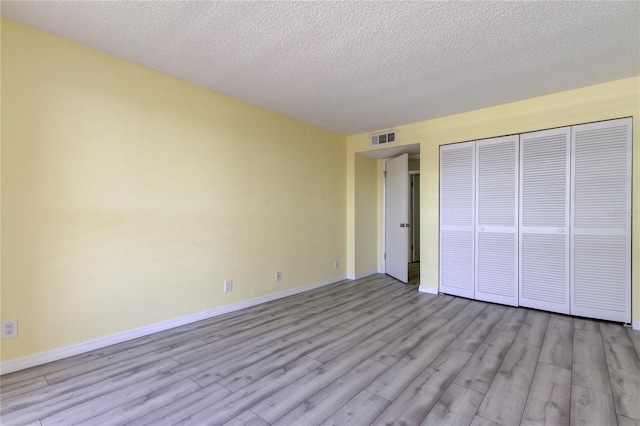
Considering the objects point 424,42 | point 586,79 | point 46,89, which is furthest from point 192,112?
point 586,79

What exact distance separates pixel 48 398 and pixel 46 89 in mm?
2202

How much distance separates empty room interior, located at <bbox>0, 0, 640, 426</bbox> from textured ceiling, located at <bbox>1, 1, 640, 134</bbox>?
21mm

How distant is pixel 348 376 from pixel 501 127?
3.42m

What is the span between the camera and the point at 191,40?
2.31 meters

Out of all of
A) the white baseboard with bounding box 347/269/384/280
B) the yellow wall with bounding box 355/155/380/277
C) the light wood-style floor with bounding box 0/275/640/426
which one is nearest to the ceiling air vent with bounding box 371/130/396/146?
the yellow wall with bounding box 355/155/380/277

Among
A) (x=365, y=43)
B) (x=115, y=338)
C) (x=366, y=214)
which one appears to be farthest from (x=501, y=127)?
(x=115, y=338)

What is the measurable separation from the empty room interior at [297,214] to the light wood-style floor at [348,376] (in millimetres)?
19

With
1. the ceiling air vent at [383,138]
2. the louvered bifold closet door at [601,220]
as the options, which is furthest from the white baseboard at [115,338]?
the louvered bifold closet door at [601,220]

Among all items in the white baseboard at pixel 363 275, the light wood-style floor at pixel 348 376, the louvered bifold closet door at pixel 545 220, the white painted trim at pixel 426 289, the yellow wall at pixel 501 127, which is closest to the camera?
the light wood-style floor at pixel 348 376

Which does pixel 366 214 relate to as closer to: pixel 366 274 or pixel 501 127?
pixel 366 274

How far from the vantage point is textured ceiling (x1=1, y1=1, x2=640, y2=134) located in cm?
196

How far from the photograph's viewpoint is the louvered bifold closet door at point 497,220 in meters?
3.61

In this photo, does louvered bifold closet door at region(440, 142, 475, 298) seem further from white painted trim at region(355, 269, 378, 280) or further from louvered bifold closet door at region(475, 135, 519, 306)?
white painted trim at region(355, 269, 378, 280)

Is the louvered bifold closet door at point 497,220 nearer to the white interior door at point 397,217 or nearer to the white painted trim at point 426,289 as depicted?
the white painted trim at point 426,289
